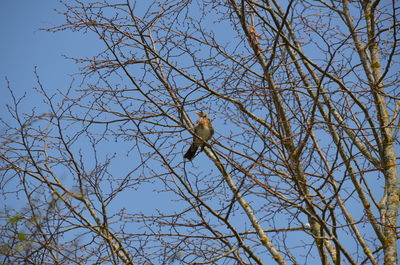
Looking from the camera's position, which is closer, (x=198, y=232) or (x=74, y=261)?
(x=74, y=261)

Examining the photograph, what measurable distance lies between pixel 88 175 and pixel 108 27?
1.46 meters

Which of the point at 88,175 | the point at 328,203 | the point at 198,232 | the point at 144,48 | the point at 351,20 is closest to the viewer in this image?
the point at 328,203

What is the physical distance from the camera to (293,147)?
535 centimetres

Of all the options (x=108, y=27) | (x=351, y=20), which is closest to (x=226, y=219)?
(x=108, y=27)

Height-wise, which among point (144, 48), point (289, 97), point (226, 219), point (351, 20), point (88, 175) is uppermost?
point (351, 20)

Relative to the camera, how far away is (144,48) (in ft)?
18.5

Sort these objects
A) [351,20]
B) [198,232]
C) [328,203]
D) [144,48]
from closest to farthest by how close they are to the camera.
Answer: [328,203]
[198,232]
[144,48]
[351,20]

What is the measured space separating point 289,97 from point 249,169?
1.22 m

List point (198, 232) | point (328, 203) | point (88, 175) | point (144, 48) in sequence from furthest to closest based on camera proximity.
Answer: point (144, 48) → point (198, 232) → point (88, 175) → point (328, 203)

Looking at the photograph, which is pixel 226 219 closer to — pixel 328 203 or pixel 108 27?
pixel 328 203

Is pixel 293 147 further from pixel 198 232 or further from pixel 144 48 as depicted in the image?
pixel 144 48

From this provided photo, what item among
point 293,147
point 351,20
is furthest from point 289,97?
point 351,20

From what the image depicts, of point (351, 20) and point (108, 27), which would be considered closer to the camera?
point (108, 27)

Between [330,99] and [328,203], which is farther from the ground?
[330,99]
